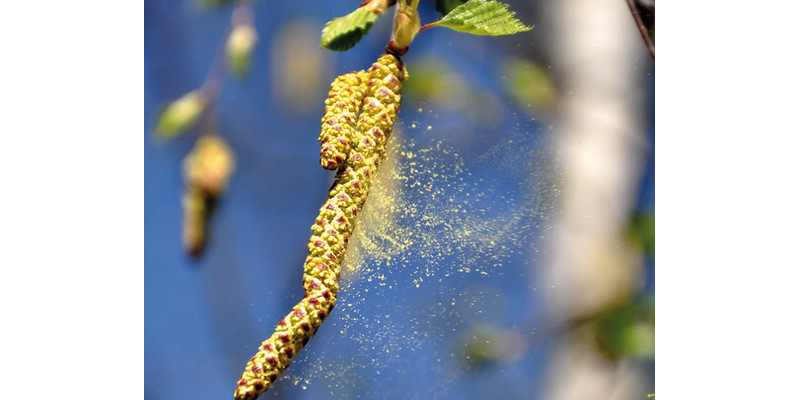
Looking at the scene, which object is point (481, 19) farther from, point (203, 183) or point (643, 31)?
point (203, 183)

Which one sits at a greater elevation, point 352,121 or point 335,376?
point 352,121

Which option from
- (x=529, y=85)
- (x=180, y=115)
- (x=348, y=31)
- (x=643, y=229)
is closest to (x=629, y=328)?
(x=643, y=229)

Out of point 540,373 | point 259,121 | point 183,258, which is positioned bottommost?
point 540,373

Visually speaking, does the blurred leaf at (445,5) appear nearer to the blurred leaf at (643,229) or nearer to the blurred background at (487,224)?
the blurred background at (487,224)

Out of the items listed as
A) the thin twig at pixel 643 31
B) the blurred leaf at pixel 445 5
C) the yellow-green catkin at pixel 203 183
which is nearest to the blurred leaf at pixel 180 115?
the yellow-green catkin at pixel 203 183

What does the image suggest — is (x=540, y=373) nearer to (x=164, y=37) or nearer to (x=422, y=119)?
(x=422, y=119)
